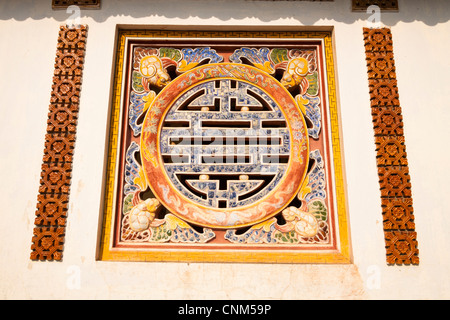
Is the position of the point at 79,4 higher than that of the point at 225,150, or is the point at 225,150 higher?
the point at 79,4

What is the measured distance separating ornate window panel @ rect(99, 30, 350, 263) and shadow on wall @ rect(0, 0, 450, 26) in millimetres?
175

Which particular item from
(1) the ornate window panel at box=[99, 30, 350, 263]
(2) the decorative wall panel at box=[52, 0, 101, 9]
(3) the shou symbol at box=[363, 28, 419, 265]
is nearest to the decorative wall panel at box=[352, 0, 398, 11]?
(3) the shou symbol at box=[363, 28, 419, 265]

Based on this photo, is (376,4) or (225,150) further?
(376,4)

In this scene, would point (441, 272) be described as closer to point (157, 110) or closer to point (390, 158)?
point (390, 158)

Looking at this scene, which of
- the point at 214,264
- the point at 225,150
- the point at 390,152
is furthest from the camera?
the point at 225,150

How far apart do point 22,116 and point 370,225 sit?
3232mm

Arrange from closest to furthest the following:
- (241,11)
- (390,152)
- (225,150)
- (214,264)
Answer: (214,264)
(390,152)
(225,150)
(241,11)

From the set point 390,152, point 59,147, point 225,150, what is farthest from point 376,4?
point 59,147

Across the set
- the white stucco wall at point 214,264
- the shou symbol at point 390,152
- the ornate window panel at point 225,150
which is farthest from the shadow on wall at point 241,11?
the shou symbol at point 390,152

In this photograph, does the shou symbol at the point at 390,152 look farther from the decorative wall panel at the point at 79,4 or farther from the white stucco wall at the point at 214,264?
the decorative wall panel at the point at 79,4

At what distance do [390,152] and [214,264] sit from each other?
1.82 metres

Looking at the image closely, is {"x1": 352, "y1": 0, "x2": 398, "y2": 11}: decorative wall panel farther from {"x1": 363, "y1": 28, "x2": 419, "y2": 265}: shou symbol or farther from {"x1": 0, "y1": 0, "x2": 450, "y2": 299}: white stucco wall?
{"x1": 363, "y1": 28, "x2": 419, "y2": 265}: shou symbol

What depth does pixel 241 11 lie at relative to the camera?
450 centimetres

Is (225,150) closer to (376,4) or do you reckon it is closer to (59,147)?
(59,147)
